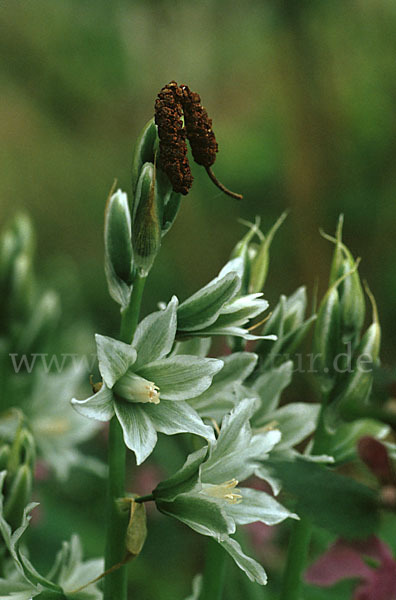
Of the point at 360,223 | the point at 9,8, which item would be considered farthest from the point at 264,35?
the point at 9,8

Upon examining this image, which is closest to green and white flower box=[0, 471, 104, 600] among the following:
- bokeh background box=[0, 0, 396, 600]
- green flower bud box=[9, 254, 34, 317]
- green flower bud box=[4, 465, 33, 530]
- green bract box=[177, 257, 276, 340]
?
green flower bud box=[4, 465, 33, 530]

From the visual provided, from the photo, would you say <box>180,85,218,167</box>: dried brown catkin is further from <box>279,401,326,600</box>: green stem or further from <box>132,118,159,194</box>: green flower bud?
<box>279,401,326,600</box>: green stem

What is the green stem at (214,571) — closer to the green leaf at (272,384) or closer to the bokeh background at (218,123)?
the green leaf at (272,384)

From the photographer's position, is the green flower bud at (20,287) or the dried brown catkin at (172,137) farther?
the green flower bud at (20,287)

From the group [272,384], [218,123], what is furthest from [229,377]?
[218,123]

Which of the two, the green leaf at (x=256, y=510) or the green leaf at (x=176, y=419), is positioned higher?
the green leaf at (x=176, y=419)

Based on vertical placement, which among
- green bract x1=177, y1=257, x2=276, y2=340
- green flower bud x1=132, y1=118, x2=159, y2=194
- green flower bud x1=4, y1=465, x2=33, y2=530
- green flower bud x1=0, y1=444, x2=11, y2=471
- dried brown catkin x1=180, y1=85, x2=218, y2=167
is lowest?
green flower bud x1=4, y1=465, x2=33, y2=530

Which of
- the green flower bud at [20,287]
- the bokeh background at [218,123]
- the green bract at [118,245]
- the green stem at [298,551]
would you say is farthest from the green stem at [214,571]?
the bokeh background at [218,123]

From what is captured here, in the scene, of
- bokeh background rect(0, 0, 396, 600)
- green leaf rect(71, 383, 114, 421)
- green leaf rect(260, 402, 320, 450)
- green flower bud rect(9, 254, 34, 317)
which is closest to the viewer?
green leaf rect(71, 383, 114, 421)
